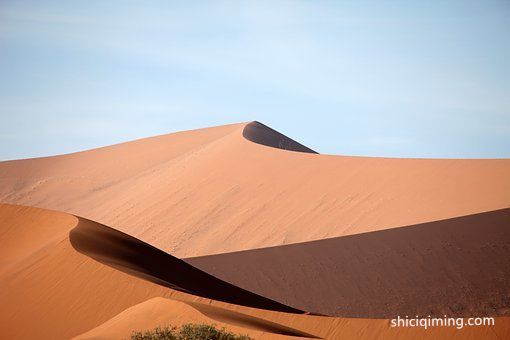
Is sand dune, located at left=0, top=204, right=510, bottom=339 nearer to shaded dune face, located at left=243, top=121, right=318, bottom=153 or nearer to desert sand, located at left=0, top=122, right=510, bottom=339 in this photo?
desert sand, located at left=0, top=122, right=510, bottom=339

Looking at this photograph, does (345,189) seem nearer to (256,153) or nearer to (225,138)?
(256,153)

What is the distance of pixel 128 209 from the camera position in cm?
5328

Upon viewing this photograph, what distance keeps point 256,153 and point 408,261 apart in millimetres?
21859

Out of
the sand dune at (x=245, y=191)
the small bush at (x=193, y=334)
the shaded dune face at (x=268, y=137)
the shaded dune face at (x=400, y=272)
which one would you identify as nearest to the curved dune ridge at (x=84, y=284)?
the small bush at (x=193, y=334)

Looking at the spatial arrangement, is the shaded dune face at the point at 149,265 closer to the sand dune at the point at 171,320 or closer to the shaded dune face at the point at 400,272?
the sand dune at the point at 171,320

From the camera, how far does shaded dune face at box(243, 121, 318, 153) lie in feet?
208

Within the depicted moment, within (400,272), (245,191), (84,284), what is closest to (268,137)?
(245,191)

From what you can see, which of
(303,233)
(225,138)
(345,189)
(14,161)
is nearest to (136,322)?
(303,233)

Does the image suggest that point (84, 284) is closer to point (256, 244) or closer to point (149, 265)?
point (149, 265)

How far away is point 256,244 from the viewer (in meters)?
40.4

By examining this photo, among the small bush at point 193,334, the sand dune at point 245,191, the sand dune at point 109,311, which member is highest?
the sand dune at point 245,191

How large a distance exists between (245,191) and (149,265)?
22074 mm

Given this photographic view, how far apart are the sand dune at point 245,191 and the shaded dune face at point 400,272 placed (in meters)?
1.22

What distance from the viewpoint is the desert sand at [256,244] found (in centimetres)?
2170
